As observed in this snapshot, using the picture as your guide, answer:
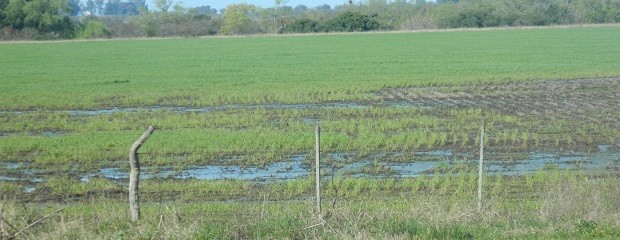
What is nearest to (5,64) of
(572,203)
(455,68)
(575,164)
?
(455,68)

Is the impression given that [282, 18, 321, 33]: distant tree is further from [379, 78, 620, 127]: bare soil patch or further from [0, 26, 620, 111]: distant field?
[379, 78, 620, 127]: bare soil patch

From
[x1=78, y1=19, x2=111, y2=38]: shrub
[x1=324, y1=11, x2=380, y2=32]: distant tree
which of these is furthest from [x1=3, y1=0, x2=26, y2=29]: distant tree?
[x1=324, y1=11, x2=380, y2=32]: distant tree

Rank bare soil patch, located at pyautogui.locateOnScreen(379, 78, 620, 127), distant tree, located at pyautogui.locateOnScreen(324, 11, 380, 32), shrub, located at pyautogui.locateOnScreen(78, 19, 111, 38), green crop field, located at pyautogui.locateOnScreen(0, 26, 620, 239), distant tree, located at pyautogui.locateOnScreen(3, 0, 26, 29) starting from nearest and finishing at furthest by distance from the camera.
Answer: green crop field, located at pyautogui.locateOnScreen(0, 26, 620, 239), bare soil patch, located at pyautogui.locateOnScreen(379, 78, 620, 127), distant tree, located at pyautogui.locateOnScreen(3, 0, 26, 29), distant tree, located at pyautogui.locateOnScreen(324, 11, 380, 32), shrub, located at pyautogui.locateOnScreen(78, 19, 111, 38)

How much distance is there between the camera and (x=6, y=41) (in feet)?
298

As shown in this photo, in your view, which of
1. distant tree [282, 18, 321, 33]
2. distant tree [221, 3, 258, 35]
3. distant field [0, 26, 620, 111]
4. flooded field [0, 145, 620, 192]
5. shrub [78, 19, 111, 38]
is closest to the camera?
flooded field [0, 145, 620, 192]

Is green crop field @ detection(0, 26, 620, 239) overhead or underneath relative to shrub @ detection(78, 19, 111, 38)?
overhead

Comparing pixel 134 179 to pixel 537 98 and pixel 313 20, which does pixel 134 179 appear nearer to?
pixel 537 98

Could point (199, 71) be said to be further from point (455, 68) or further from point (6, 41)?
point (6, 41)

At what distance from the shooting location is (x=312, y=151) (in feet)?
61.3

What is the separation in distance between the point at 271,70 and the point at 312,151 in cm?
2679

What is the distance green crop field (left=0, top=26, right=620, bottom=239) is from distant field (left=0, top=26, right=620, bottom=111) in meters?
0.24

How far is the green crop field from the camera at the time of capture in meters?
9.66

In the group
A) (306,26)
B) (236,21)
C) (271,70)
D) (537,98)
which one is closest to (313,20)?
(306,26)

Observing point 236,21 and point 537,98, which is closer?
point 537,98
